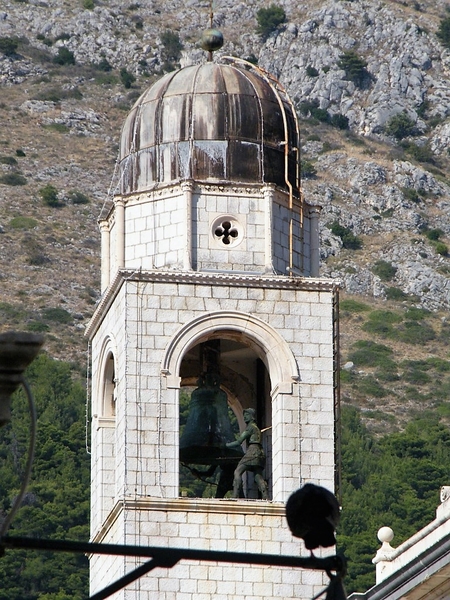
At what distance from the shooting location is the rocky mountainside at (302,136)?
13488 centimetres

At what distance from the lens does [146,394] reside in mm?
29562

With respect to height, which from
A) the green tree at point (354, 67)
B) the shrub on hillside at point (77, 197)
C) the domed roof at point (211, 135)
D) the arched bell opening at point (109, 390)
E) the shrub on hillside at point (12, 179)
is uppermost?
the green tree at point (354, 67)

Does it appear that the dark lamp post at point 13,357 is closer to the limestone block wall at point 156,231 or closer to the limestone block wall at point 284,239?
the limestone block wall at point 156,231

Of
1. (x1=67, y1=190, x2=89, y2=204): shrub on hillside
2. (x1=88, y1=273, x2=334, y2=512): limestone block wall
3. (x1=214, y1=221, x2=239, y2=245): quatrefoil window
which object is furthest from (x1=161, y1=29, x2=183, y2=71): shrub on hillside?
(x1=88, y1=273, x2=334, y2=512): limestone block wall

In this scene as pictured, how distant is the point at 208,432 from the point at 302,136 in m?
123

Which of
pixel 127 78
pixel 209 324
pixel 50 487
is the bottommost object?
pixel 50 487

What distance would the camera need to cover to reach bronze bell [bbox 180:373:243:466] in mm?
30109

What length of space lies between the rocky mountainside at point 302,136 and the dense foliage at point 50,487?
33.1 feet

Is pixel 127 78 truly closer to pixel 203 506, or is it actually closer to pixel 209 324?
pixel 209 324

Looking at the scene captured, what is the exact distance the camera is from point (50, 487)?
9725 centimetres

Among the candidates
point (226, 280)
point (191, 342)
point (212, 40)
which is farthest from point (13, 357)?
point (212, 40)

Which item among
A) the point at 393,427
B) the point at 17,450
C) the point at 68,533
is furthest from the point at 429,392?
the point at 68,533

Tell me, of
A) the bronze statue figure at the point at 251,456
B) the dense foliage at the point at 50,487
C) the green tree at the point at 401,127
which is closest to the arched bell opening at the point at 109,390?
the bronze statue figure at the point at 251,456

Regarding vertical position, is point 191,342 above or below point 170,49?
below
